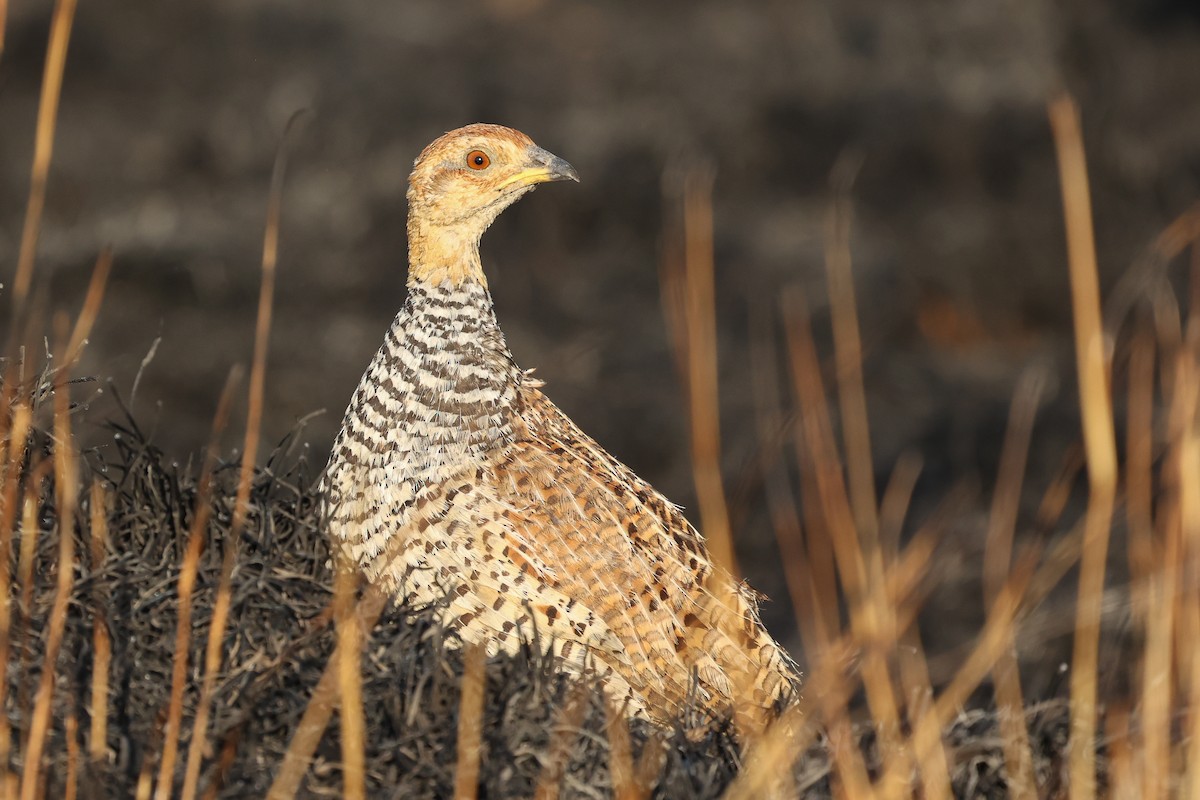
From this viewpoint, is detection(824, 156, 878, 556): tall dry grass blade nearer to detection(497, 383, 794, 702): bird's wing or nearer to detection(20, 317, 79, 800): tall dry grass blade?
detection(497, 383, 794, 702): bird's wing

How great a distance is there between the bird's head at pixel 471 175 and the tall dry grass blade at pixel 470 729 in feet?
6.68

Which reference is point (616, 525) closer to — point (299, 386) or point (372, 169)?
point (299, 386)

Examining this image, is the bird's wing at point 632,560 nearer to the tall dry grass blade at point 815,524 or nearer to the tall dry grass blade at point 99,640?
the tall dry grass blade at point 99,640

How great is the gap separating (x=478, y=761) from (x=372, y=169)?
37.1 ft

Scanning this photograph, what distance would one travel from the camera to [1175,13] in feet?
52.3

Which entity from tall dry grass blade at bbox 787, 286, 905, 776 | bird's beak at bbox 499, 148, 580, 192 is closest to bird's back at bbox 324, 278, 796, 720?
bird's beak at bbox 499, 148, 580, 192

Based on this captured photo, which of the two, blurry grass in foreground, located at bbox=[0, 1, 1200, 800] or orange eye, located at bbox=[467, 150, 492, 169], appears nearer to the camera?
blurry grass in foreground, located at bbox=[0, 1, 1200, 800]

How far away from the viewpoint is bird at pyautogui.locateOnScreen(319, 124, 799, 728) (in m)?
5.03

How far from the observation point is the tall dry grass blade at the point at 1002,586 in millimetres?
3527

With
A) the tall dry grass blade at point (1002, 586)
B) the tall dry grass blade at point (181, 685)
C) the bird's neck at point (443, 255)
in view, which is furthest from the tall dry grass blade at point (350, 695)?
the bird's neck at point (443, 255)

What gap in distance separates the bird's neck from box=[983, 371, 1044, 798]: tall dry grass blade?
6.99 feet

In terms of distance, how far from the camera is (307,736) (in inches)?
154

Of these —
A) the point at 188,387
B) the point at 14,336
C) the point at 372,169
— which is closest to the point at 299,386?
the point at 188,387

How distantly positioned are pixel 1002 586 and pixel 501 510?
2.03 metres
